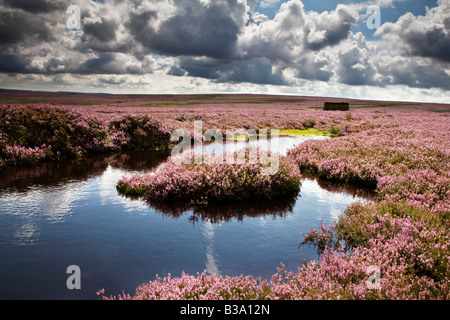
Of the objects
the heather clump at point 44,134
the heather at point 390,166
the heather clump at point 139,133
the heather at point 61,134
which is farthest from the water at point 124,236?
the heather clump at point 139,133

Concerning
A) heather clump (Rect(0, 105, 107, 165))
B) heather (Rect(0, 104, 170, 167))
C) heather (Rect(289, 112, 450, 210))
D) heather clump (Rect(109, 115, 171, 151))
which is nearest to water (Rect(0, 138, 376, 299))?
heather (Rect(289, 112, 450, 210))

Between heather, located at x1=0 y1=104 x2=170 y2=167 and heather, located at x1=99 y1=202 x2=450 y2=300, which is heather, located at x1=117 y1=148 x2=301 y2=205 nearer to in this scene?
heather, located at x1=99 y1=202 x2=450 y2=300

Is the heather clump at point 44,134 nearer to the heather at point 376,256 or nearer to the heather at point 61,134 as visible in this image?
the heather at point 61,134

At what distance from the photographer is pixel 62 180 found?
427 inches

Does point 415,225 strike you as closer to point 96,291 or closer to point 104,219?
point 96,291

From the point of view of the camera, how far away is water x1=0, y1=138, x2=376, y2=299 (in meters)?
4.97

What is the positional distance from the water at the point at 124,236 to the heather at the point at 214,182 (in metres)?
0.51

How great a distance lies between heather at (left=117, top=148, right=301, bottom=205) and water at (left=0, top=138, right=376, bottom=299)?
1.66 ft

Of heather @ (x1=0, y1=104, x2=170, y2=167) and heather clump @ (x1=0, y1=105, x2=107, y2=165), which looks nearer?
heather clump @ (x1=0, y1=105, x2=107, y2=165)

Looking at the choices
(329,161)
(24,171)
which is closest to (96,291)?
(24,171)

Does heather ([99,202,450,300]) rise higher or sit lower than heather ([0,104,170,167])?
lower

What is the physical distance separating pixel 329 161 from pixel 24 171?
12.7 metres

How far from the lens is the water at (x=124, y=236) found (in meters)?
4.97
